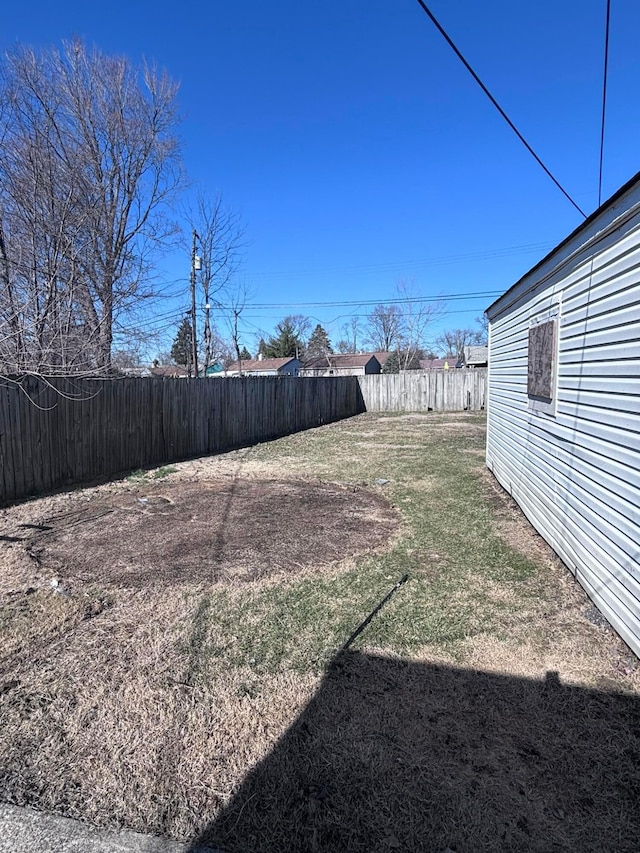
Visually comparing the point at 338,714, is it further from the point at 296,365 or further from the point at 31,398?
the point at 296,365

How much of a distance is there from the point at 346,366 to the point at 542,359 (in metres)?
38.9

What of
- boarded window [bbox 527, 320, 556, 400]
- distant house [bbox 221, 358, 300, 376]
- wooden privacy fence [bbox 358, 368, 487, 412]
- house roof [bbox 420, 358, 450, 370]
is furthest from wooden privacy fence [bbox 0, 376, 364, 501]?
house roof [bbox 420, 358, 450, 370]

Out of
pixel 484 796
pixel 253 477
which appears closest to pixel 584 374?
pixel 484 796

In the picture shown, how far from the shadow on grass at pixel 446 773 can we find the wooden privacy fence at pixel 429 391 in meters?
17.4

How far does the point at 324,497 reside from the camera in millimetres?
5961

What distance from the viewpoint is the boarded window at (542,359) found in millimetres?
3963

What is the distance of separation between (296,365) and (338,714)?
4470cm

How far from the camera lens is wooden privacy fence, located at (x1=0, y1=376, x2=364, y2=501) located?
5785 mm

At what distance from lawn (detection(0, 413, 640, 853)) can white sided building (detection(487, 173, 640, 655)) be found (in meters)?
0.28

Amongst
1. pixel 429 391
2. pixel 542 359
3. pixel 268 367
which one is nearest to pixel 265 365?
pixel 268 367

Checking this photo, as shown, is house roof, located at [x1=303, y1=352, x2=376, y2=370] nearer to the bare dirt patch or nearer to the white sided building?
the bare dirt patch

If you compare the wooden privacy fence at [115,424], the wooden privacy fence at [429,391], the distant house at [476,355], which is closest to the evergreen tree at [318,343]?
the wooden privacy fence at [429,391]

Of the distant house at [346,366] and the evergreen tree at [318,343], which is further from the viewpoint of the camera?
the evergreen tree at [318,343]

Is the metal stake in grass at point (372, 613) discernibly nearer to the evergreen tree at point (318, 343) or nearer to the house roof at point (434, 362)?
the evergreen tree at point (318, 343)
